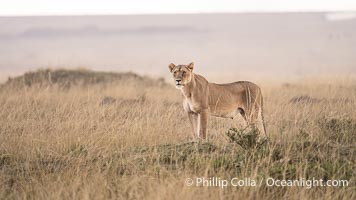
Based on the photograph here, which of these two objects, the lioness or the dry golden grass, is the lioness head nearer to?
the lioness

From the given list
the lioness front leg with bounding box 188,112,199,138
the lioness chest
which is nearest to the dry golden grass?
the lioness front leg with bounding box 188,112,199,138

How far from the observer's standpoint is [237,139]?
563 centimetres

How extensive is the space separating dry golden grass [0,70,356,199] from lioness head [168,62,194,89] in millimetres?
589

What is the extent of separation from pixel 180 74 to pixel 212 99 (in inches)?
25.7

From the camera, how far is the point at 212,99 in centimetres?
680

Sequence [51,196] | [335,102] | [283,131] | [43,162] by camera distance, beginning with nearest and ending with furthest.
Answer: [51,196] → [43,162] → [283,131] → [335,102]

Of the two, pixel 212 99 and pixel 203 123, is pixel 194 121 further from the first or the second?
pixel 212 99

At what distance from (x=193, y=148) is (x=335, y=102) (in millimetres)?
3632

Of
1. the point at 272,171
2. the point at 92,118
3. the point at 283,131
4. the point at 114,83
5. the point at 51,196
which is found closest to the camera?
the point at 51,196

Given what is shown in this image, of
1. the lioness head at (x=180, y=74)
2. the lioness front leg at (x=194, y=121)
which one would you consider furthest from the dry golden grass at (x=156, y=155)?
the lioness head at (x=180, y=74)

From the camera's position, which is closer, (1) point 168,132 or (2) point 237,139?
(2) point 237,139

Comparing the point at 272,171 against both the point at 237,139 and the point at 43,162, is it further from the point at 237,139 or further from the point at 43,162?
the point at 43,162

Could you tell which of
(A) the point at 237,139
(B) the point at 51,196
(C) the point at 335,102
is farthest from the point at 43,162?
(C) the point at 335,102

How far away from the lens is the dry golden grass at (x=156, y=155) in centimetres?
461
